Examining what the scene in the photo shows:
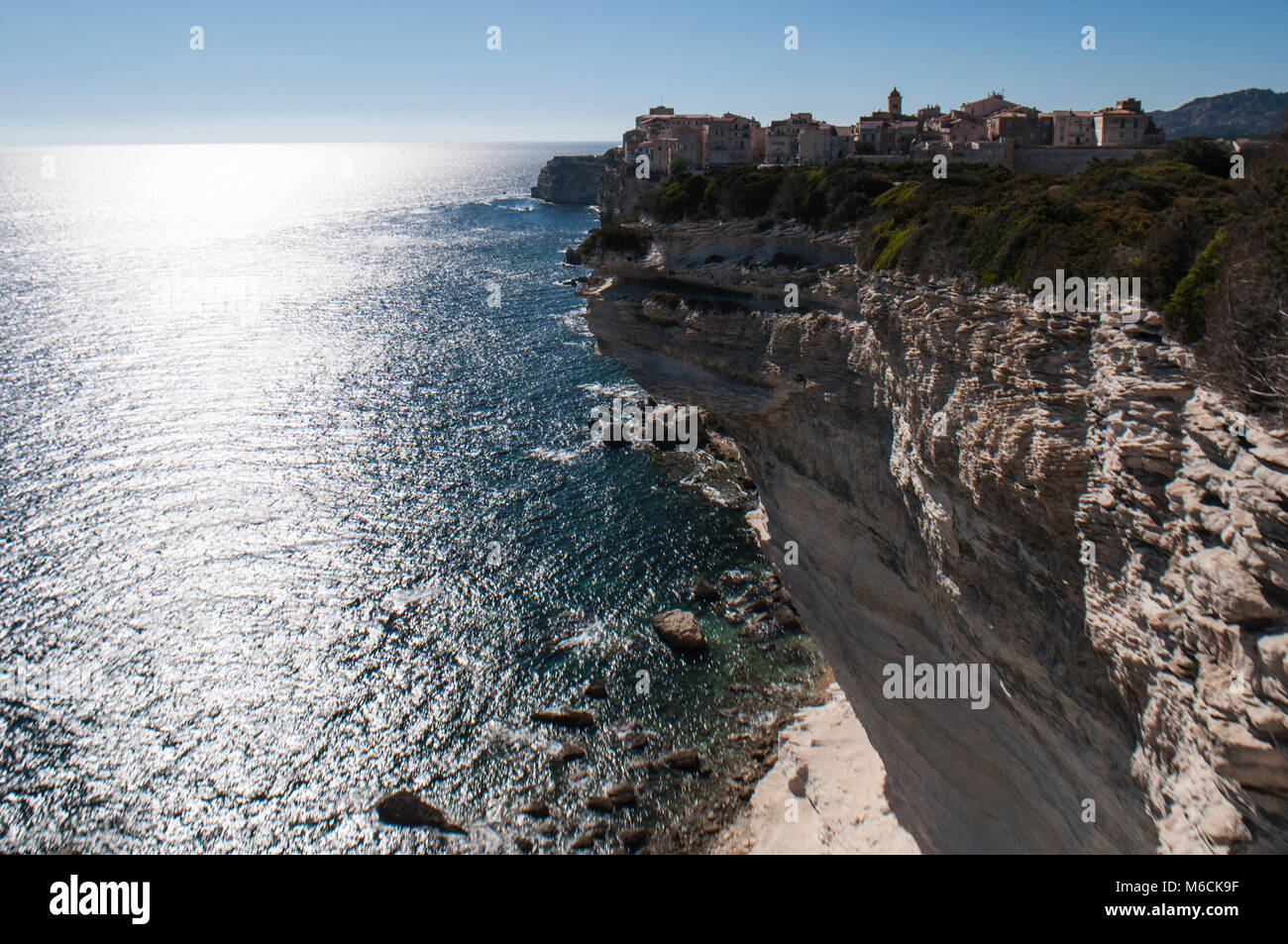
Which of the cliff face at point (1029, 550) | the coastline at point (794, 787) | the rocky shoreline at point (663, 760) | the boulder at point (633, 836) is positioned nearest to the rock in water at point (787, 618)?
the rocky shoreline at point (663, 760)

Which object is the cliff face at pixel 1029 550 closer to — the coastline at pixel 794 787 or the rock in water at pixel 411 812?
the coastline at pixel 794 787

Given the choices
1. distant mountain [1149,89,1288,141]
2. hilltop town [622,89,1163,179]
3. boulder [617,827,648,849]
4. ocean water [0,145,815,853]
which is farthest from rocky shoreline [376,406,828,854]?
distant mountain [1149,89,1288,141]

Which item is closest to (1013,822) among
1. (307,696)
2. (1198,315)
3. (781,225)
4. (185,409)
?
(1198,315)

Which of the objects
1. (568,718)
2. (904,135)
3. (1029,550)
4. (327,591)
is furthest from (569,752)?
(904,135)

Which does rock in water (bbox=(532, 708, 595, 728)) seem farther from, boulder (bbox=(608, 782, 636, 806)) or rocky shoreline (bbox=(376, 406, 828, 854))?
boulder (bbox=(608, 782, 636, 806))

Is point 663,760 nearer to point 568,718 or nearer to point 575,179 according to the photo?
point 568,718
